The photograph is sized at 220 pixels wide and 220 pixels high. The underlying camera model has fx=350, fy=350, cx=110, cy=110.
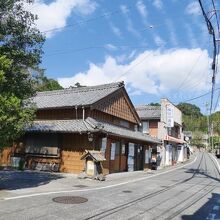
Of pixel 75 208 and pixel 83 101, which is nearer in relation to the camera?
pixel 75 208

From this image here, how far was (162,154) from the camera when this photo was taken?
42844 mm

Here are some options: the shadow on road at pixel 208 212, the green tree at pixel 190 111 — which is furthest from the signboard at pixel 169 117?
the green tree at pixel 190 111

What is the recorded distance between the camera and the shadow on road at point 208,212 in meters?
11.0

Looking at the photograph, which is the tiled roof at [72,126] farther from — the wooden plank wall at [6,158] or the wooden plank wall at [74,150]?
the wooden plank wall at [6,158]

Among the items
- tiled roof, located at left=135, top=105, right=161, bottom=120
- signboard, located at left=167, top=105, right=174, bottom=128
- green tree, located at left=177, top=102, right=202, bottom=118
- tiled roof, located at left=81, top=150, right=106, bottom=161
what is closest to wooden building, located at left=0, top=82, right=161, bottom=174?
tiled roof, located at left=81, top=150, right=106, bottom=161

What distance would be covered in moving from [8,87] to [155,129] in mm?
30781

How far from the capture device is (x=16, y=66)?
50.0 ft

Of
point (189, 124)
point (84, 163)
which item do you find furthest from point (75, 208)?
point (189, 124)

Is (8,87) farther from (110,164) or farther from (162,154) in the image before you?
(162,154)

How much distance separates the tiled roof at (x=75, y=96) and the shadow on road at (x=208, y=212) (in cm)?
1199

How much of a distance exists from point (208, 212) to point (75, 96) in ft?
60.6

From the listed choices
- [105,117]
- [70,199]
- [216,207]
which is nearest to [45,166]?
[105,117]

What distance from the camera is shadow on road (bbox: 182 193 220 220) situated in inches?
433

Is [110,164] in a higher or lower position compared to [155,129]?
lower
